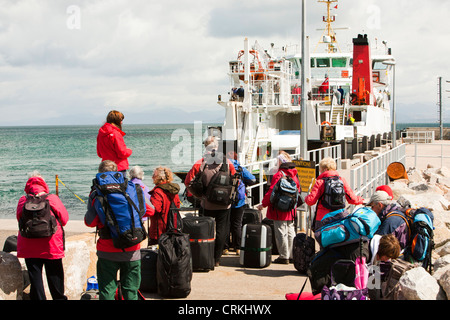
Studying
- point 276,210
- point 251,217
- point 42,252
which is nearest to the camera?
point 42,252

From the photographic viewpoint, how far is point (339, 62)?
32312 mm

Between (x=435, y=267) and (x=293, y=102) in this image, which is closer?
(x=435, y=267)

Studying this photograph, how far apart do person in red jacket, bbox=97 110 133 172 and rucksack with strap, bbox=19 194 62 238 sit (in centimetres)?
119

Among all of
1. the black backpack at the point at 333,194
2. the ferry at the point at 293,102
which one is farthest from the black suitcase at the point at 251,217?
the ferry at the point at 293,102

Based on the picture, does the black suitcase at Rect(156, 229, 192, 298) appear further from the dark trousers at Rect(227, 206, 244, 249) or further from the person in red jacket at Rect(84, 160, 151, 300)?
the dark trousers at Rect(227, 206, 244, 249)

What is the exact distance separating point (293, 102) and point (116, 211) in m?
23.3

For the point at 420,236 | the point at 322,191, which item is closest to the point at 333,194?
the point at 322,191

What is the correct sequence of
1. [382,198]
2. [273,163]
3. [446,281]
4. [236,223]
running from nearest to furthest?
1. [446,281]
2. [382,198]
3. [236,223]
4. [273,163]

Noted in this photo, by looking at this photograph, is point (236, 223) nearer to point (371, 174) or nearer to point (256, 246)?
point (256, 246)

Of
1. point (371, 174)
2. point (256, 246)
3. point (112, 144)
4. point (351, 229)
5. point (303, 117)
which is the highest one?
point (303, 117)

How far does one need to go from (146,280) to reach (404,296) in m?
2.68

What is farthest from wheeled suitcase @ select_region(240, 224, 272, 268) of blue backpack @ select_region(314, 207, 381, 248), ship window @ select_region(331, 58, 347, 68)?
ship window @ select_region(331, 58, 347, 68)

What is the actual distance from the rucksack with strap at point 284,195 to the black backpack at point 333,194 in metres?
0.78

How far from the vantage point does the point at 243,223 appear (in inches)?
307
